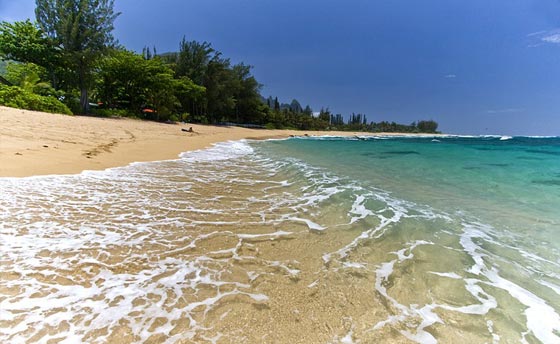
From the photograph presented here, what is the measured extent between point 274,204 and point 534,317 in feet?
12.6

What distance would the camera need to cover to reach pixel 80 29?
80.7ft

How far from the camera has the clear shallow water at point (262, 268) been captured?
1965mm

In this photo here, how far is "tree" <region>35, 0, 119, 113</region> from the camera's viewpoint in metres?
24.0

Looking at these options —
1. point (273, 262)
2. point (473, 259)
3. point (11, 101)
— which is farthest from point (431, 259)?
point (11, 101)

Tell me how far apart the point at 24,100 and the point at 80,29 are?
12592 millimetres

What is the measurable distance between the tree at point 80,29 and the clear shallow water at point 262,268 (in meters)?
27.5

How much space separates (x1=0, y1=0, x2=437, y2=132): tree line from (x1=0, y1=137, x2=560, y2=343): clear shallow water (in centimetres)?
1999

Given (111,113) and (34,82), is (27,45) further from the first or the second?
(111,113)

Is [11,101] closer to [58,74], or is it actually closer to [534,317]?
[58,74]

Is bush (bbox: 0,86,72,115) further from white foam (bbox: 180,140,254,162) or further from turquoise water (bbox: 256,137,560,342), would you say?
turquoise water (bbox: 256,137,560,342)

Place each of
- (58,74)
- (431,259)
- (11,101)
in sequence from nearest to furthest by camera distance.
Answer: (431,259) < (11,101) < (58,74)

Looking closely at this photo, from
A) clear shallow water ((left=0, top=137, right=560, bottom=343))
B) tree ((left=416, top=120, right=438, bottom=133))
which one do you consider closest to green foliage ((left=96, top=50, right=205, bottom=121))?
clear shallow water ((left=0, top=137, right=560, bottom=343))

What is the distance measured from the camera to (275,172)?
348 inches

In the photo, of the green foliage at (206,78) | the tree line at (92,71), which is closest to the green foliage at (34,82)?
the tree line at (92,71)
